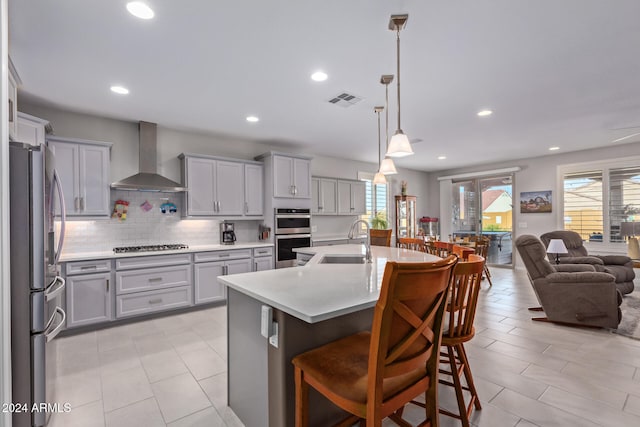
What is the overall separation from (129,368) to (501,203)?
8.14 m

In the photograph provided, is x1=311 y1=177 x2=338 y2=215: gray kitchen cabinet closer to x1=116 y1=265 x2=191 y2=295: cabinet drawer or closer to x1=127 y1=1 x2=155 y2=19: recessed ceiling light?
x1=116 y1=265 x2=191 y2=295: cabinet drawer

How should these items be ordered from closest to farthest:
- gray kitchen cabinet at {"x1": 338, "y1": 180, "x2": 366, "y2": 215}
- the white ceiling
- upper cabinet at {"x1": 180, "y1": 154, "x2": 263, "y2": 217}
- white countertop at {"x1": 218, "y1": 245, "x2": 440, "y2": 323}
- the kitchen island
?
white countertop at {"x1": 218, "y1": 245, "x2": 440, "y2": 323} → the kitchen island → the white ceiling → upper cabinet at {"x1": 180, "y1": 154, "x2": 263, "y2": 217} → gray kitchen cabinet at {"x1": 338, "y1": 180, "x2": 366, "y2": 215}

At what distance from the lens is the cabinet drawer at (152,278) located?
3.70 m

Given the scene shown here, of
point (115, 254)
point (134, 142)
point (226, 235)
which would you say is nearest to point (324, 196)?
point (226, 235)

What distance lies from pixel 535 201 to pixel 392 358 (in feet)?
24.6

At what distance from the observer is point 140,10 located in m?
1.99

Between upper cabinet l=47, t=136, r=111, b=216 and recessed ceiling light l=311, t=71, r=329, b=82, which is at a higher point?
recessed ceiling light l=311, t=71, r=329, b=82

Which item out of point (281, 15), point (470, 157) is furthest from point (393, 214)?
point (281, 15)

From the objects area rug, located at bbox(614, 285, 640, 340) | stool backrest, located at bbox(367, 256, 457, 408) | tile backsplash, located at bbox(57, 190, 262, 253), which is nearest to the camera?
stool backrest, located at bbox(367, 256, 457, 408)

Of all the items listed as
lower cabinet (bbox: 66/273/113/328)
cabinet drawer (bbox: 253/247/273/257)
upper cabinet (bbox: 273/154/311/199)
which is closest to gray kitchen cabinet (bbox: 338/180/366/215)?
upper cabinet (bbox: 273/154/311/199)

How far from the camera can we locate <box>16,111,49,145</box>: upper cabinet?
114 inches

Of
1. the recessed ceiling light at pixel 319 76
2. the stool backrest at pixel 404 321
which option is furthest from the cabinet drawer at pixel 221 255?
the stool backrest at pixel 404 321

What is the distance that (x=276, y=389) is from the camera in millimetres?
1548

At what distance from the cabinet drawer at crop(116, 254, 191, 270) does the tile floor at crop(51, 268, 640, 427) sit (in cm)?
75
